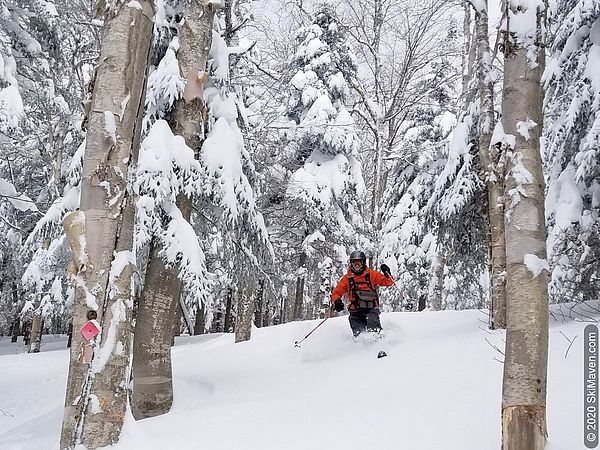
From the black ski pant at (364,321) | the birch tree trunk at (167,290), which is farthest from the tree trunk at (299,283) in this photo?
the birch tree trunk at (167,290)

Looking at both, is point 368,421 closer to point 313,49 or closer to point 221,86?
point 221,86

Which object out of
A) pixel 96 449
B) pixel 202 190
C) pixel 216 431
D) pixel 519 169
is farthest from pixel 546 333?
pixel 202 190

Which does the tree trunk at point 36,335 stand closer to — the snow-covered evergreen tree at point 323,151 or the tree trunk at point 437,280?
the snow-covered evergreen tree at point 323,151

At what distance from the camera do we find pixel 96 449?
3.51m

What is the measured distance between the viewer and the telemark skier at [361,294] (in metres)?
7.98

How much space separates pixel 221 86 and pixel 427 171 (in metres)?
12.6

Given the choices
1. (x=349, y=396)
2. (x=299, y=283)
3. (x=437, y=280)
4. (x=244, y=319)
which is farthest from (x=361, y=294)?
(x=299, y=283)

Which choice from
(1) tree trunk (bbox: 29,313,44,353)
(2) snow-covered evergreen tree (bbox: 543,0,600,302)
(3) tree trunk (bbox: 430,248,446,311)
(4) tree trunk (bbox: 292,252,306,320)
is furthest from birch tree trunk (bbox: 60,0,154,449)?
(1) tree trunk (bbox: 29,313,44,353)

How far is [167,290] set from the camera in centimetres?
635

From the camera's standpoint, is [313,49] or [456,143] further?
[313,49]

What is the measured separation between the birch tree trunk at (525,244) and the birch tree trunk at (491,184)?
296 centimetres

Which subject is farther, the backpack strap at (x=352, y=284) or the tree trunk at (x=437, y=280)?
the tree trunk at (x=437, y=280)

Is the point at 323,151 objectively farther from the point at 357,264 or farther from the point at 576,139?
the point at 576,139

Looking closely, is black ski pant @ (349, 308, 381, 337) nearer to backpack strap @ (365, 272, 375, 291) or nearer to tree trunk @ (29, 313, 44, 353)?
backpack strap @ (365, 272, 375, 291)
